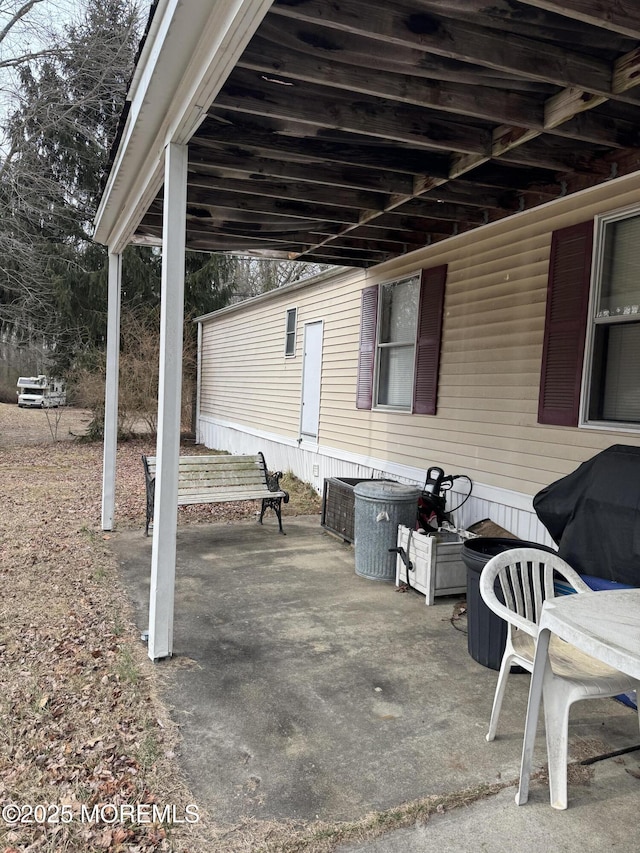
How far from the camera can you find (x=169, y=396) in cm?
313

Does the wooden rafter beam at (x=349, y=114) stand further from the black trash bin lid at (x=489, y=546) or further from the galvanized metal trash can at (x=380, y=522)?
the galvanized metal trash can at (x=380, y=522)

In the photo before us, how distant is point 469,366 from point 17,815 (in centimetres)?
432

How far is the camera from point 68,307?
49.0ft

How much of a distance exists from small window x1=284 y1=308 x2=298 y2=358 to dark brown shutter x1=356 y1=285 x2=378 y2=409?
8.55 ft

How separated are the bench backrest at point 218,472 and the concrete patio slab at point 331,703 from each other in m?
1.47

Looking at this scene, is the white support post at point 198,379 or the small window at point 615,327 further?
the white support post at point 198,379

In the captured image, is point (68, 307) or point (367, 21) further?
point (68, 307)

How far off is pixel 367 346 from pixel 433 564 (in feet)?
10.5

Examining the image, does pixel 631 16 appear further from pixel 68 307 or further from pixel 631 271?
pixel 68 307

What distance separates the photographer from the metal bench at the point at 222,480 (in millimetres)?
5879

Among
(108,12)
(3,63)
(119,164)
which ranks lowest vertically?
(119,164)

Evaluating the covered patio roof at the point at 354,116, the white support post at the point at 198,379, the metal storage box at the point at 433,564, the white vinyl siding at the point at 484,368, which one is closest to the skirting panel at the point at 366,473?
the white vinyl siding at the point at 484,368

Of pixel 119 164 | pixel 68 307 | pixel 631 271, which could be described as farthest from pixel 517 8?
pixel 68 307

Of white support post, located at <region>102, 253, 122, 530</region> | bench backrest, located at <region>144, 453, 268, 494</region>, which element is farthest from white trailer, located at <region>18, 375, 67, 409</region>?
bench backrest, located at <region>144, 453, 268, 494</region>
